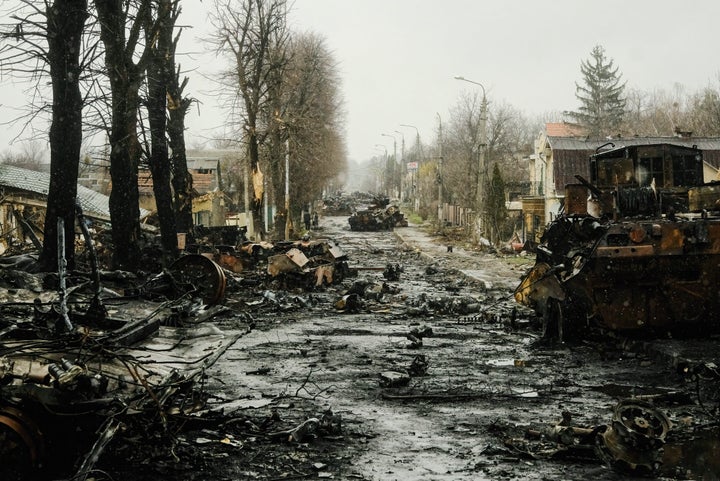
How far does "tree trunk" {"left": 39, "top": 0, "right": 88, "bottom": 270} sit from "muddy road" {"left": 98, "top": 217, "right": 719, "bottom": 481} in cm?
391

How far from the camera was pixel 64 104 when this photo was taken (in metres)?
13.9

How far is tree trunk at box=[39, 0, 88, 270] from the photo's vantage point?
13883 millimetres

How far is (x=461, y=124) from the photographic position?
7150 centimetres

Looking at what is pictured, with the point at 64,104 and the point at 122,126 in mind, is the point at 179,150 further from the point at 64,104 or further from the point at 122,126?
the point at 64,104

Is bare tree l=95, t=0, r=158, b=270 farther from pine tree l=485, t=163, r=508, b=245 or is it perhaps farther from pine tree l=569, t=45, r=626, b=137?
pine tree l=569, t=45, r=626, b=137

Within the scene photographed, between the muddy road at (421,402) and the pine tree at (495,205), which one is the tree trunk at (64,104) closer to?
the muddy road at (421,402)

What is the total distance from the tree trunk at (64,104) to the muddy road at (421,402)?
391 cm

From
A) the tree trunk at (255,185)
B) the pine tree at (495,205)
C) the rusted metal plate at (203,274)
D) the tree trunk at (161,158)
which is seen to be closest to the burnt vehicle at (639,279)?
the rusted metal plate at (203,274)

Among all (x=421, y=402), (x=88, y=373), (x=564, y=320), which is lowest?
(x=421, y=402)

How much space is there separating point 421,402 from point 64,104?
992 cm

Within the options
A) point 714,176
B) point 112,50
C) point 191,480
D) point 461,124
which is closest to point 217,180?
point 461,124

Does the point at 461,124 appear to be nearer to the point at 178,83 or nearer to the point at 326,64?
the point at 326,64

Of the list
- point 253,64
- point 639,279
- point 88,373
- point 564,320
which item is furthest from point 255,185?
point 88,373

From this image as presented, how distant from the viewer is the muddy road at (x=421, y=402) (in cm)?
557
